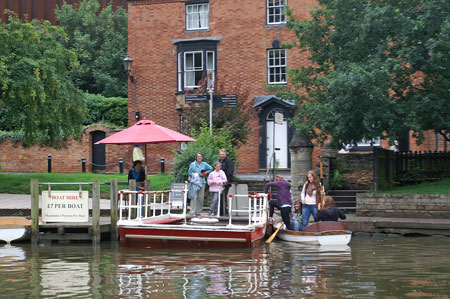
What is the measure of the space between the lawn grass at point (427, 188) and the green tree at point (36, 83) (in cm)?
1240

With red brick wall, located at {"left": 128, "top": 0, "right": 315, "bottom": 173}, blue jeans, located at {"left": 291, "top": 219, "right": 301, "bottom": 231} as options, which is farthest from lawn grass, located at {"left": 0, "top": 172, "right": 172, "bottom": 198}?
blue jeans, located at {"left": 291, "top": 219, "right": 301, "bottom": 231}

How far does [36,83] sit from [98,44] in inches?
804

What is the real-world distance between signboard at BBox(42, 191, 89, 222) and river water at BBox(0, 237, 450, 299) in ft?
2.53

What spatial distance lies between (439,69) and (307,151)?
16.2 feet

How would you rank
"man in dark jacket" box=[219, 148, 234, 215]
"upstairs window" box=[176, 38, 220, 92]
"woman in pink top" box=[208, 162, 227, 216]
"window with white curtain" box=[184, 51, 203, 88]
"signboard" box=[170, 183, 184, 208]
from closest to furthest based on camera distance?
"woman in pink top" box=[208, 162, 227, 216] → "man in dark jacket" box=[219, 148, 234, 215] → "signboard" box=[170, 183, 184, 208] → "upstairs window" box=[176, 38, 220, 92] → "window with white curtain" box=[184, 51, 203, 88]

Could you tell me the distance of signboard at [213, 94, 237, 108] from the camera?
25875 millimetres

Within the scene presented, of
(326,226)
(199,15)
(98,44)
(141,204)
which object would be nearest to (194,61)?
(199,15)

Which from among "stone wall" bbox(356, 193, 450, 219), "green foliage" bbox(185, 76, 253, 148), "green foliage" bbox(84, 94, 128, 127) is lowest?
"stone wall" bbox(356, 193, 450, 219)

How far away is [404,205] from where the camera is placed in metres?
20.4

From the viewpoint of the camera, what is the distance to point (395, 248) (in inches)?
652

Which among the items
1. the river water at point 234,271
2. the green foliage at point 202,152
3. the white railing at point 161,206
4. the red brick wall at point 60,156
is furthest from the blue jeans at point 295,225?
the red brick wall at point 60,156

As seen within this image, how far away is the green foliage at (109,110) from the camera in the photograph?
37781 millimetres

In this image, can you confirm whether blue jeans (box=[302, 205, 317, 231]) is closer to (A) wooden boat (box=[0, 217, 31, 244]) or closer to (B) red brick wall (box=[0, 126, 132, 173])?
(A) wooden boat (box=[0, 217, 31, 244])

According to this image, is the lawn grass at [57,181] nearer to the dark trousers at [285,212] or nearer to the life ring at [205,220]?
the life ring at [205,220]
